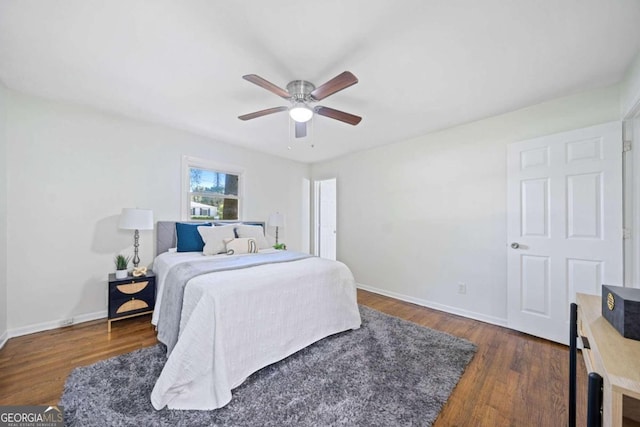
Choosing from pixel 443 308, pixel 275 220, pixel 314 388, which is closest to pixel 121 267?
pixel 275 220

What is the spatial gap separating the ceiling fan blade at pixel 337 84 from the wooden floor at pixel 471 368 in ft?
7.20

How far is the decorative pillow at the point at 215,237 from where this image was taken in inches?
117

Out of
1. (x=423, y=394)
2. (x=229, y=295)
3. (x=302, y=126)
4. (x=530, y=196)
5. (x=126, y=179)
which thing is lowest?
(x=423, y=394)

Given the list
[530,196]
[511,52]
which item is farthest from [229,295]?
[530,196]

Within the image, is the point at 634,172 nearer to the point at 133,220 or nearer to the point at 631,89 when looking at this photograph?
the point at 631,89

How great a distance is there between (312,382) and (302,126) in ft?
7.28

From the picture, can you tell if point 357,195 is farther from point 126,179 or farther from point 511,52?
point 126,179

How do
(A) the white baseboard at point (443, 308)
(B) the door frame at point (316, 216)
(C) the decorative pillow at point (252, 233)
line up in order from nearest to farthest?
(A) the white baseboard at point (443, 308), (C) the decorative pillow at point (252, 233), (B) the door frame at point (316, 216)

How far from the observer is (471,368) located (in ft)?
6.40

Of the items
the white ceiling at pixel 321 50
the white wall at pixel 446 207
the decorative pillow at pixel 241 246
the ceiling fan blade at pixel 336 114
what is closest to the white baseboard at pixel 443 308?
the white wall at pixel 446 207

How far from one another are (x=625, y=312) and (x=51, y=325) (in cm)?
433

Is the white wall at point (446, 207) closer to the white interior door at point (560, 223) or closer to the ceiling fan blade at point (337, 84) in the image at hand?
the white interior door at point (560, 223)

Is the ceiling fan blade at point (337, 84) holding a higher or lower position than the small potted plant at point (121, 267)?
higher

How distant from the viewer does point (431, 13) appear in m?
1.44
